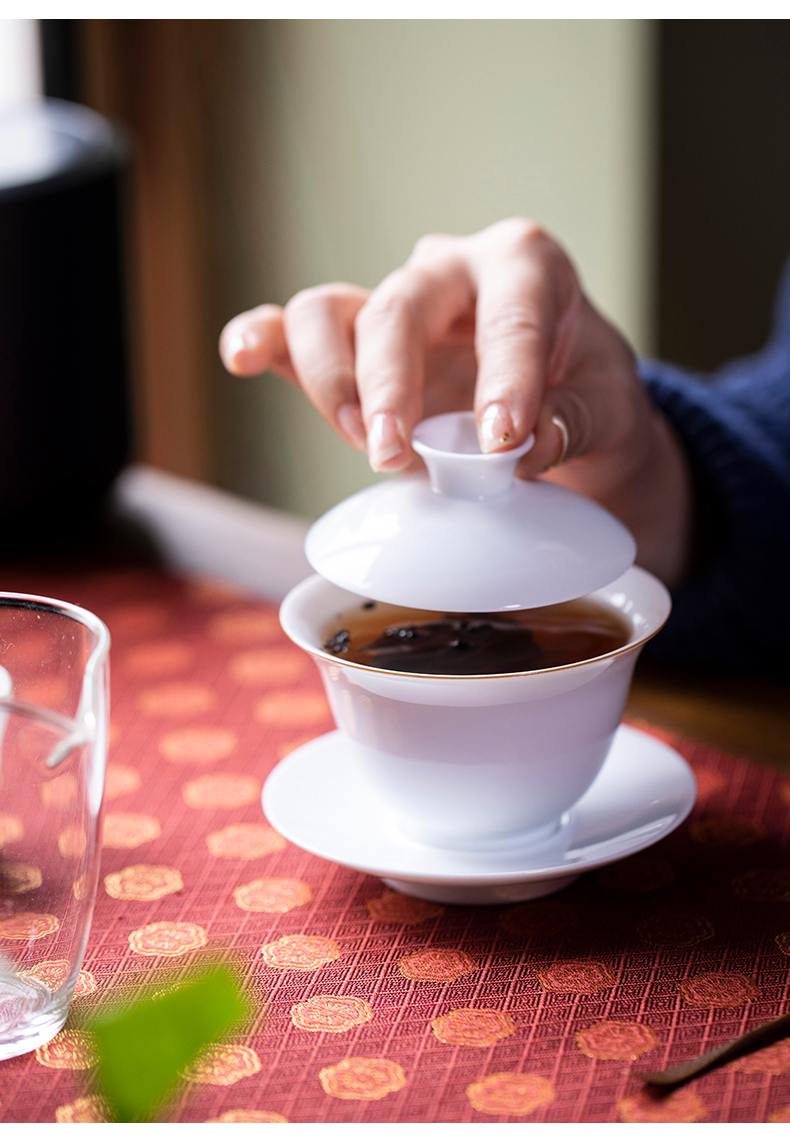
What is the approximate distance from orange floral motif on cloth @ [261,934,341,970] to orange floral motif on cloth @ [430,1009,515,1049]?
0.06 m

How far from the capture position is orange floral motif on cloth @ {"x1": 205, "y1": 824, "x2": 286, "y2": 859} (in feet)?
1.82

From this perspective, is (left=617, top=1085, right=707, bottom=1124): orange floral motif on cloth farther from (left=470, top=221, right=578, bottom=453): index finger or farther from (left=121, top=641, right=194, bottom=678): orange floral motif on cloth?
(left=121, top=641, right=194, bottom=678): orange floral motif on cloth

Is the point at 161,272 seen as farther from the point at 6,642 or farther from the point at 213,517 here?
the point at 6,642

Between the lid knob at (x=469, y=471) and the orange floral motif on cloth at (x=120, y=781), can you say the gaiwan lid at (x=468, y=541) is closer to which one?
the lid knob at (x=469, y=471)

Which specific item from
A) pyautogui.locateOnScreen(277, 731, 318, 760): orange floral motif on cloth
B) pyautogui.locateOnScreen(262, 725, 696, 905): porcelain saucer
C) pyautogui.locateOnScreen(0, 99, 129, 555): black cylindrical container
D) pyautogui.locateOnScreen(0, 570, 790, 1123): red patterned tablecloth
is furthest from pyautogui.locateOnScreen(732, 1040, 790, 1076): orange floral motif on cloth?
pyautogui.locateOnScreen(0, 99, 129, 555): black cylindrical container

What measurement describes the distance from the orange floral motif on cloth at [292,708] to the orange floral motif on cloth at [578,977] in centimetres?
28

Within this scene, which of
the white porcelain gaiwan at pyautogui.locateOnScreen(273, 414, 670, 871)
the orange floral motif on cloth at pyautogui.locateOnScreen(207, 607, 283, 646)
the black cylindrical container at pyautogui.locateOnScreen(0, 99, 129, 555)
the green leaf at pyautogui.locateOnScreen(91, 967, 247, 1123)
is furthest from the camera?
the black cylindrical container at pyautogui.locateOnScreen(0, 99, 129, 555)

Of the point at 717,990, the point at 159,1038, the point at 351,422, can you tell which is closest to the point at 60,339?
the point at 351,422

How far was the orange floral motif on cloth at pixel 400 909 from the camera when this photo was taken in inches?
19.5

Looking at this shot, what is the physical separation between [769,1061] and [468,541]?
228 millimetres

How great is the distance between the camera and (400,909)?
502mm

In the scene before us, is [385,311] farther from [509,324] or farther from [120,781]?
[120,781]

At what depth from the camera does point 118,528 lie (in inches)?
41.6

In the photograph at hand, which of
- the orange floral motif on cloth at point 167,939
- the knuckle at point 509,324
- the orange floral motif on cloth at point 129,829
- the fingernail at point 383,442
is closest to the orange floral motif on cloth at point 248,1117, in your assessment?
the orange floral motif on cloth at point 167,939
